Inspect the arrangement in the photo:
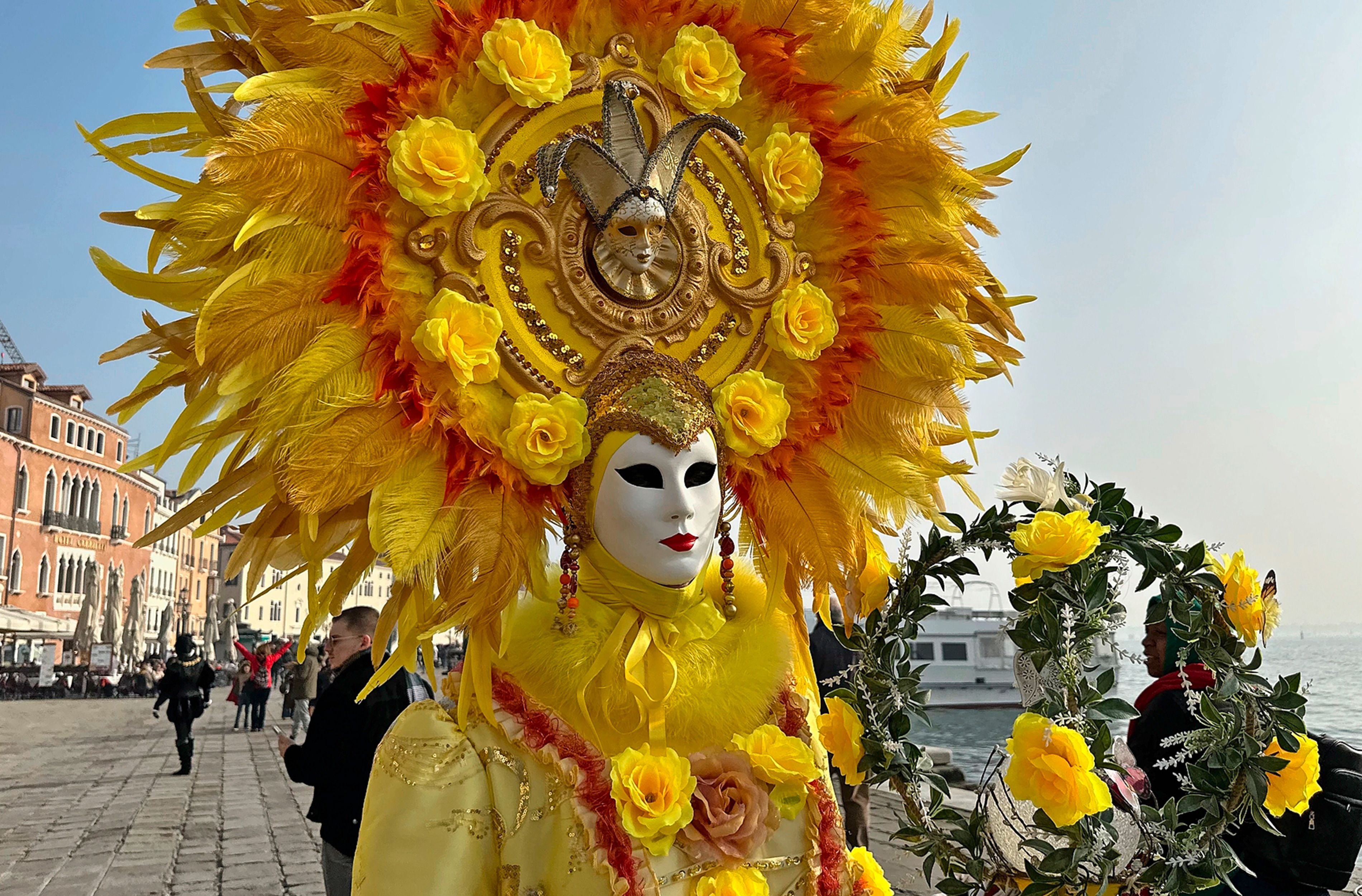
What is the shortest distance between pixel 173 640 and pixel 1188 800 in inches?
2313

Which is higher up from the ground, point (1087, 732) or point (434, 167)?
point (434, 167)

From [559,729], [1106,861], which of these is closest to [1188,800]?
[1106,861]

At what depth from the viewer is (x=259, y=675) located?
15.8 m

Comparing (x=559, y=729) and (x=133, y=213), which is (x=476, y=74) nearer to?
(x=133, y=213)

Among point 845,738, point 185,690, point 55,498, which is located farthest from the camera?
point 55,498

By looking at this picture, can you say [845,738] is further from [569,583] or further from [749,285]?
[749,285]

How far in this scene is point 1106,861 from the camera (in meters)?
1.81

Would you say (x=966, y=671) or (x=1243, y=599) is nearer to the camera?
(x=1243, y=599)

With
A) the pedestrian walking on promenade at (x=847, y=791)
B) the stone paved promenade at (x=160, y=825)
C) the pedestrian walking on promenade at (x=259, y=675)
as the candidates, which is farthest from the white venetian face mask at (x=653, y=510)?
the pedestrian walking on promenade at (x=259, y=675)

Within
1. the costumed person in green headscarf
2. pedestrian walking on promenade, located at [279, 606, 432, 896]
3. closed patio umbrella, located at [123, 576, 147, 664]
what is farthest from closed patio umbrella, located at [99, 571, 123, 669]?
the costumed person in green headscarf

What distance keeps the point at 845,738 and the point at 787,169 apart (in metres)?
1.39

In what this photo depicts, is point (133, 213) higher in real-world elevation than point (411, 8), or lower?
lower

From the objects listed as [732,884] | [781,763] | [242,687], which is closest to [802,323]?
[781,763]

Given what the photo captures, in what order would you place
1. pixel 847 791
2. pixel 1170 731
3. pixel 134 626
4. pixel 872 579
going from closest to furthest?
pixel 872 579 < pixel 1170 731 < pixel 847 791 < pixel 134 626
